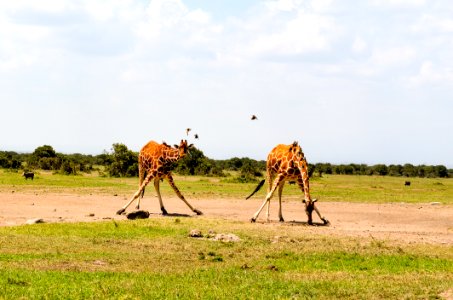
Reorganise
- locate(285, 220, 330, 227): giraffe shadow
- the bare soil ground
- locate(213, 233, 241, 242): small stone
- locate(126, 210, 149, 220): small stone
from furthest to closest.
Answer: locate(126, 210, 149, 220): small stone < locate(285, 220, 330, 227): giraffe shadow < the bare soil ground < locate(213, 233, 241, 242): small stone

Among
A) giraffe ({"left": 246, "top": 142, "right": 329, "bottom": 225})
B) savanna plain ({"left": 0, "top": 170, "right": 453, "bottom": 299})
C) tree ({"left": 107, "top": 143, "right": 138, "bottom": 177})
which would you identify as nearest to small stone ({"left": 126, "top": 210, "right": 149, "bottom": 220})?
savanna plain ({"left": 0, "top": 170, "right": 453, "bottom": 299})

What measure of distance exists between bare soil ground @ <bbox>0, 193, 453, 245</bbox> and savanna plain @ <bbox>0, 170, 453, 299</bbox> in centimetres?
7

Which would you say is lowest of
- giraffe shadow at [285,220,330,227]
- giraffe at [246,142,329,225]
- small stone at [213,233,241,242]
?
small stone at [213,233,241,242]

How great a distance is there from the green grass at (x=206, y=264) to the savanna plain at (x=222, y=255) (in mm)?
25

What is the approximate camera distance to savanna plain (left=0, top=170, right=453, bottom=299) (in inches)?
499

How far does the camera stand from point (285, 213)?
29.4m

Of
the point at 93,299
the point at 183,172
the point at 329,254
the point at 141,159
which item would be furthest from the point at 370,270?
the point at 183,172

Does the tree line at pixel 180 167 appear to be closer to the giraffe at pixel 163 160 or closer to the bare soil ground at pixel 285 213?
the bare soil ground at pixel 285 213

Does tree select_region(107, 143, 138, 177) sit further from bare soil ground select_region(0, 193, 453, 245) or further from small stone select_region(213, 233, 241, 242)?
small stone select_region(213, 233, 241, 242)

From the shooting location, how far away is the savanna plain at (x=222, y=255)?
12664 mm

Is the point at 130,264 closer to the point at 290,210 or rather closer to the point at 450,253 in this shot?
the point at 450,253

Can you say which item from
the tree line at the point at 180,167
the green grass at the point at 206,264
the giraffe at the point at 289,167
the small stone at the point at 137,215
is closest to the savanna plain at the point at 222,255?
the green grass at the point at 206,264

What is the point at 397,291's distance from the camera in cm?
1278

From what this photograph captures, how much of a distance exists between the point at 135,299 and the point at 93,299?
74 centimetres
